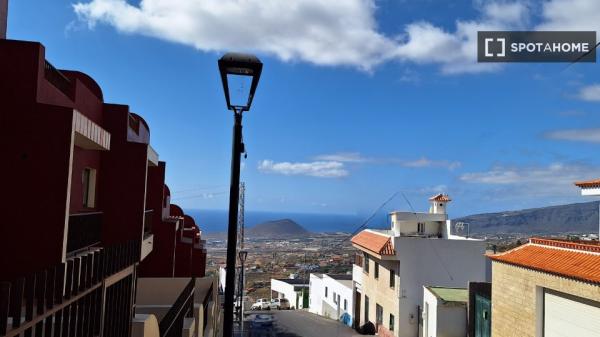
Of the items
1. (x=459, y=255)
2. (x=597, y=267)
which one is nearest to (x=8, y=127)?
(x=597, y=267)

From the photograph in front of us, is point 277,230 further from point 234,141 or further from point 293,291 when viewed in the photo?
point 234,141

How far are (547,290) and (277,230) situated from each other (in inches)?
6866

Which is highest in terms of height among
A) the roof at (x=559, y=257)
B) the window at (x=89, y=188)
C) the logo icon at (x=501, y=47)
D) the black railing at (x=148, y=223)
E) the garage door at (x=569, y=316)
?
the logo icon at (x=501, y=47)

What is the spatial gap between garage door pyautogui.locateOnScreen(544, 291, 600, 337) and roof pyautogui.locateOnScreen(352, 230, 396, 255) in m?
11.9

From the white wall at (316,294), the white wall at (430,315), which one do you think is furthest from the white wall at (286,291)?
the white wall at (430,315)

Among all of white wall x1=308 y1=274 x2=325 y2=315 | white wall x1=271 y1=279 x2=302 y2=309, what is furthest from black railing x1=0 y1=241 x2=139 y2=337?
white wall x1=271 y1=279 x2=302 y2=309

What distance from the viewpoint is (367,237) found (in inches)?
1208

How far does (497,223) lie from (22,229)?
8257 cm

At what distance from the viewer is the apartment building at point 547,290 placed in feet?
43.5

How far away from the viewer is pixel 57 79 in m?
7.86

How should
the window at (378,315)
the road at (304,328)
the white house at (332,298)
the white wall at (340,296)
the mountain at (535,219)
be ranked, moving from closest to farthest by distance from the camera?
the window at (378,315) < the road at (304,328) < the white wall at (340,296) < the white house at (332,298) < the mountain at (535,219)

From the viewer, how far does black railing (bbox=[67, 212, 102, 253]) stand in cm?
766

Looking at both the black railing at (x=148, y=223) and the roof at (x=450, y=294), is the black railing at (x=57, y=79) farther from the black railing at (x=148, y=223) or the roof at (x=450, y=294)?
the roof at (x=450, y=294)

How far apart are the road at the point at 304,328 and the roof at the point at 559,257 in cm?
1506
